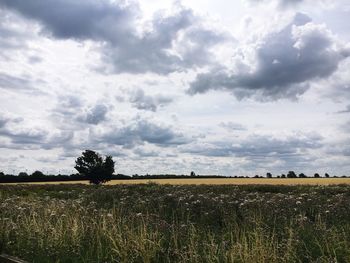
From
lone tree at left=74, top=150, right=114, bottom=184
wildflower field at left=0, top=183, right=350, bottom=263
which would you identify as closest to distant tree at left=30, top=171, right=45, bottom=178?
lone tree at left=74, top=150, right=114, bottom=184

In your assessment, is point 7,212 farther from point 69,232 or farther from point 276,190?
point 276,190

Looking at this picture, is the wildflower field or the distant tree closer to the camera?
the wildflower field

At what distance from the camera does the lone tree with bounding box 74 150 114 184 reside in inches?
3460

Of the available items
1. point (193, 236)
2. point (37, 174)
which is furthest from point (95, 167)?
point (193, 236)

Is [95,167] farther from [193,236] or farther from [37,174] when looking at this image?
[193,236]

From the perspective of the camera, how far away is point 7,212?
19766 millimetres

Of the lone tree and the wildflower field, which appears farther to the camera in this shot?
the lone tree

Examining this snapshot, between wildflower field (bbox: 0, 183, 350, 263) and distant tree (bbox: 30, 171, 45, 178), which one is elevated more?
distant tree (bbox: 30, 171, 45, 178)

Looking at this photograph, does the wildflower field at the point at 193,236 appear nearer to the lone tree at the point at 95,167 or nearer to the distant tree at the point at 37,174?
the lone tree at the point at 95,167

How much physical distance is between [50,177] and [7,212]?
81.0 meters

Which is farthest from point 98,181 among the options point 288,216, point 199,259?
point 199,259

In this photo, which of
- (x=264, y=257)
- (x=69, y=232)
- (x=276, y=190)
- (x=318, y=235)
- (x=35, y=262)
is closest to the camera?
(x=264, y=257)

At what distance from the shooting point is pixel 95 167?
8869 cm

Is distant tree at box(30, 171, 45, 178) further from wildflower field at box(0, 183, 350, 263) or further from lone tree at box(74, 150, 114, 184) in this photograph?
wildflower field at box(0, 183, 350, 263)
